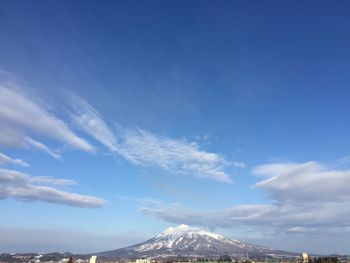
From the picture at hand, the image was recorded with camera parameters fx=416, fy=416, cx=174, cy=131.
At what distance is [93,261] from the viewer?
196 m

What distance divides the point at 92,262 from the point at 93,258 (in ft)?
7.00

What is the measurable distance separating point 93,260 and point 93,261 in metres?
0.47

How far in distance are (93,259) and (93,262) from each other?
1373 mm

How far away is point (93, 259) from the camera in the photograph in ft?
642

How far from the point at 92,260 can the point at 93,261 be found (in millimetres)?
1533

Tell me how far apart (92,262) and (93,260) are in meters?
1.38

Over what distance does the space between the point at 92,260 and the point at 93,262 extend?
143cm

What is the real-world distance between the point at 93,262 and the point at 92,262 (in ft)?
2.79

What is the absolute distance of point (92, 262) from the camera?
194 m

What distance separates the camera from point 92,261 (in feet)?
639

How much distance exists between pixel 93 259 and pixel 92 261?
121cm

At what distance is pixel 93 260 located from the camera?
196 meters

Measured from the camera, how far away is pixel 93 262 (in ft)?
640
